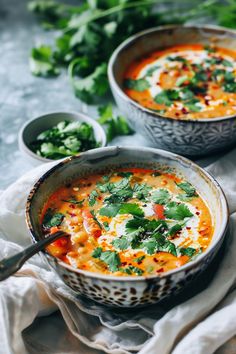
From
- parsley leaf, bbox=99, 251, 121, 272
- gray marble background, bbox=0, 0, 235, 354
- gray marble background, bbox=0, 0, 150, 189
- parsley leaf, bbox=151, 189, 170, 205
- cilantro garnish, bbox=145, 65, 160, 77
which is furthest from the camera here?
cilantro garnish, bbox=145, 65, 160, 77

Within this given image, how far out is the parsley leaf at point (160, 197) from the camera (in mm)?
2212

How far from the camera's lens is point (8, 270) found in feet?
6.00

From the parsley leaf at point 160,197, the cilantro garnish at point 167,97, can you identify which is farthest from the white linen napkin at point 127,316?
the cilantro garnish at point 167,97

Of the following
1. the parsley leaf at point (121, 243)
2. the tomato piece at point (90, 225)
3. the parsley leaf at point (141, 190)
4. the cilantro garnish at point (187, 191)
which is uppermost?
the tomato piece at point (90, 225)

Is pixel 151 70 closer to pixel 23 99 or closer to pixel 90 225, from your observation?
pixel 23 99

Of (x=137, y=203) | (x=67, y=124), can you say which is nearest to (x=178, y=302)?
(x=137, y=203)

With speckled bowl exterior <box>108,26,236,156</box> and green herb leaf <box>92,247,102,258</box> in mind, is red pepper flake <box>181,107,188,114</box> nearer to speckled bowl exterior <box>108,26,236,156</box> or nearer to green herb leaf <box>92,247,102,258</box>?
speckled bowl exterior <box>108,26,236,156</box>

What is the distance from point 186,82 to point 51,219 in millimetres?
1141

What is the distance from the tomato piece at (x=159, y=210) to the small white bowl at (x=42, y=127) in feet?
2.17

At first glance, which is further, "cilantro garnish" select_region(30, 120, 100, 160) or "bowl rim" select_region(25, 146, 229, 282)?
"cilantro garnish" select_region(30, 120, 100, 160)

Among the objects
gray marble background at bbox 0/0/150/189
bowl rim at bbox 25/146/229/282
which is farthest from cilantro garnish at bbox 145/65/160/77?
bowl rim at bbox 25/146/229/282

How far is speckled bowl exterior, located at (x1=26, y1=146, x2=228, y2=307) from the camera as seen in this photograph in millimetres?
1839

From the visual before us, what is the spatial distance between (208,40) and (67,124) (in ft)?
3.18

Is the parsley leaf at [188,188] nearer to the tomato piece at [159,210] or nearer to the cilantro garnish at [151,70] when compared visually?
the tomato piece at [159,210]
